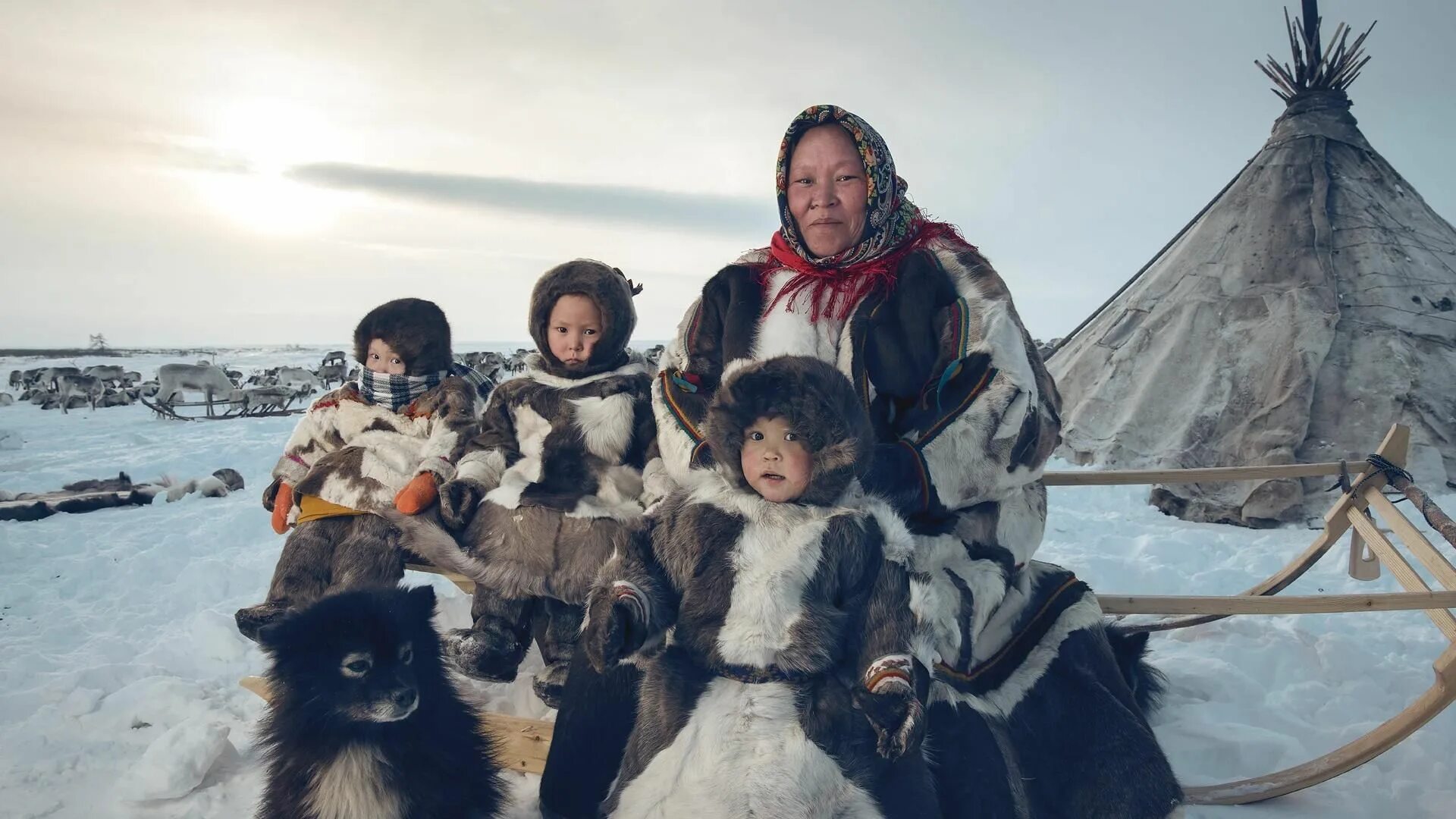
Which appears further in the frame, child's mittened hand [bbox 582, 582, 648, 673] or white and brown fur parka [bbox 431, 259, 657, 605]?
white and brown fur parka [bbox 431, 259, 657, 605]

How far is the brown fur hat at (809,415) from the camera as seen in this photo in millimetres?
1743

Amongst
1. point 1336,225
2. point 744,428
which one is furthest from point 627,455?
point 1336,225

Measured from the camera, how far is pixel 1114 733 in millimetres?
1956

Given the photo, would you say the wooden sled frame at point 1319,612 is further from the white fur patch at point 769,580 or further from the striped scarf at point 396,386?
the white fur patch at point 769,580

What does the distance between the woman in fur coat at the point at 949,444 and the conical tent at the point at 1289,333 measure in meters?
4.24

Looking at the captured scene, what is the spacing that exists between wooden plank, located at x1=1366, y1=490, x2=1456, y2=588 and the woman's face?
191 centimetres

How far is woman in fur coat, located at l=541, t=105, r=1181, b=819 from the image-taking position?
191 centimetres

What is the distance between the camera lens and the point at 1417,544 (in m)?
2.62

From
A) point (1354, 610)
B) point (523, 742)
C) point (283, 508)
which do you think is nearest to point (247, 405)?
point (283, 508)

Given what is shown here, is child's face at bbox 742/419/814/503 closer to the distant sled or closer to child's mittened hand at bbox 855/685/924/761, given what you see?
child's mittened hand at bbox 855/685/924/761

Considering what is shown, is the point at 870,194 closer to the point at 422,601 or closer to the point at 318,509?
the point at 422,601

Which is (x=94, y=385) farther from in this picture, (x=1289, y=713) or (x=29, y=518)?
(x=1289, y=713)

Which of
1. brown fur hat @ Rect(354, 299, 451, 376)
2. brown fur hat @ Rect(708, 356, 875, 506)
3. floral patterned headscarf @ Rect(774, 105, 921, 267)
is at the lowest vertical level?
brown fur hat @ Rect(708, 356, 875, 506)

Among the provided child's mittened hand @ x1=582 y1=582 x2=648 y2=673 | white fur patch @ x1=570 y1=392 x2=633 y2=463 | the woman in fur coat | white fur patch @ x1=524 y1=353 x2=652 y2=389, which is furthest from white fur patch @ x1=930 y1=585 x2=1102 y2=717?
white fur patch @ x1=524 y1=353 x2=652 y2=389
